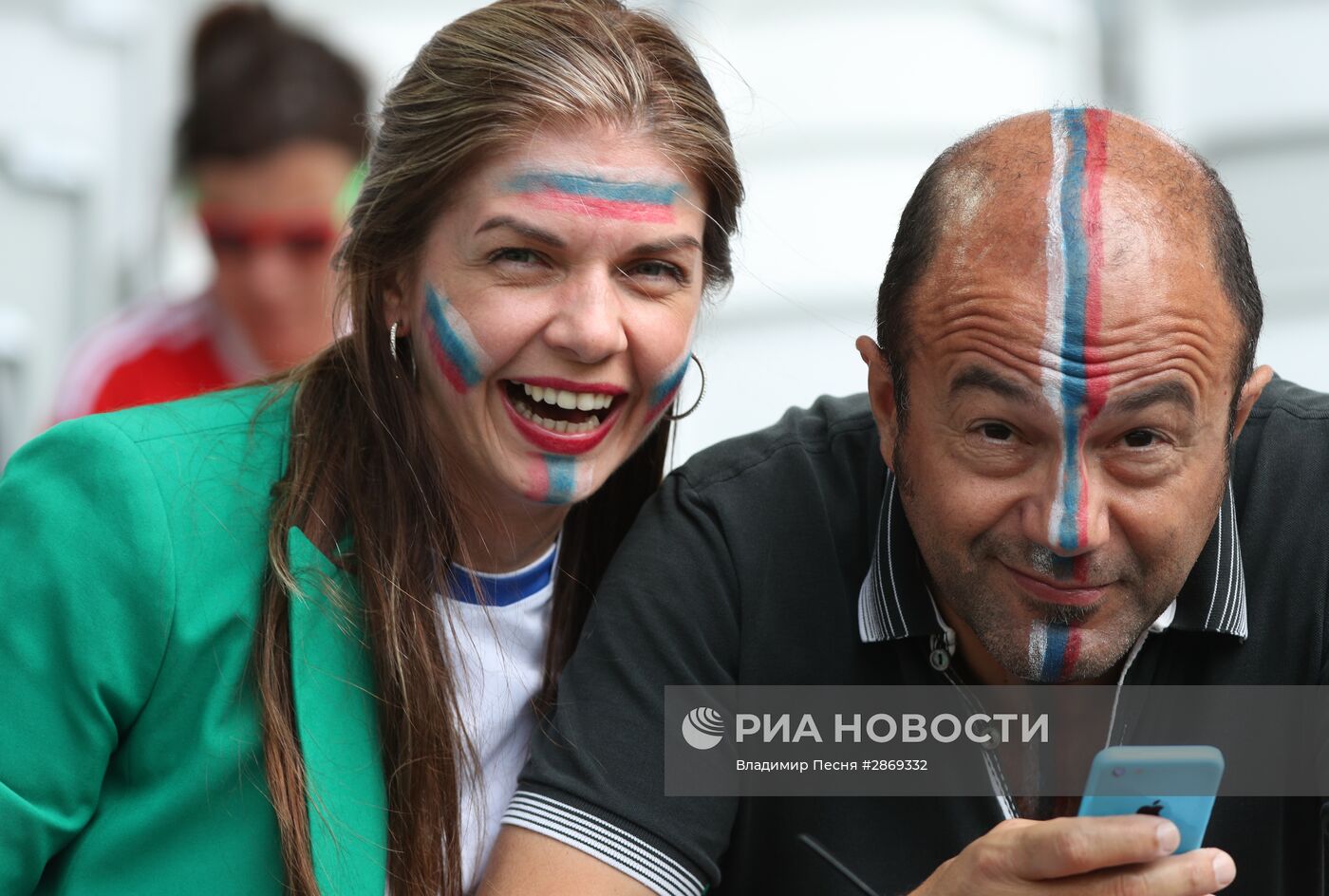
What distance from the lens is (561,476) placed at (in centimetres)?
241

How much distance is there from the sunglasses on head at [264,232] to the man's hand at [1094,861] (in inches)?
114

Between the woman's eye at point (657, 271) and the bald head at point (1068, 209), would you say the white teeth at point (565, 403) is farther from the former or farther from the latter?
the bald head at point (1068, 209)

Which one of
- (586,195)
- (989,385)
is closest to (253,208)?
(586,195)

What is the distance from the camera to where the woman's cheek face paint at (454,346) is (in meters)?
2.37

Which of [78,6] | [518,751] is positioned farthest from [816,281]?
[518,751]

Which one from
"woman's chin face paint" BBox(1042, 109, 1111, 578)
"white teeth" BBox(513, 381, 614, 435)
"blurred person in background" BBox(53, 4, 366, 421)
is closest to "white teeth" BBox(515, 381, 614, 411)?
"white teeth" BBox(513, 381, 614, 435)

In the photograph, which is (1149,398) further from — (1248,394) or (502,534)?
(502,534)

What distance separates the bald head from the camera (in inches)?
82.8

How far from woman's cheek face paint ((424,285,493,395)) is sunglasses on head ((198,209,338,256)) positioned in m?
2.02

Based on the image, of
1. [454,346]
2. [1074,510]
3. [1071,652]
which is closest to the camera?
[1074,510]

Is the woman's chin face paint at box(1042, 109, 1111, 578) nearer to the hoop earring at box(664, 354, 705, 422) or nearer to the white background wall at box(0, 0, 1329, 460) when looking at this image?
the hoop earring at box(664, 354, 705, 422)

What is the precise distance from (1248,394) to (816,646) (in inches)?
26.9

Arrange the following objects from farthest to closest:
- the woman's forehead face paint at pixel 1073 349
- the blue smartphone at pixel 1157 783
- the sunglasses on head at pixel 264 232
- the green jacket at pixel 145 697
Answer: the sunglasses on head at pixel 264 232 < the green jacket at pixel 145 697 < the woman's forehead face paint at pixel 1073 349 < the blue smartphone at pixel 1157 783

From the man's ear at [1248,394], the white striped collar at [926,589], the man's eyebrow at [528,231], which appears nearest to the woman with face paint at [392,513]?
the man's eyebrow at [528,231]
